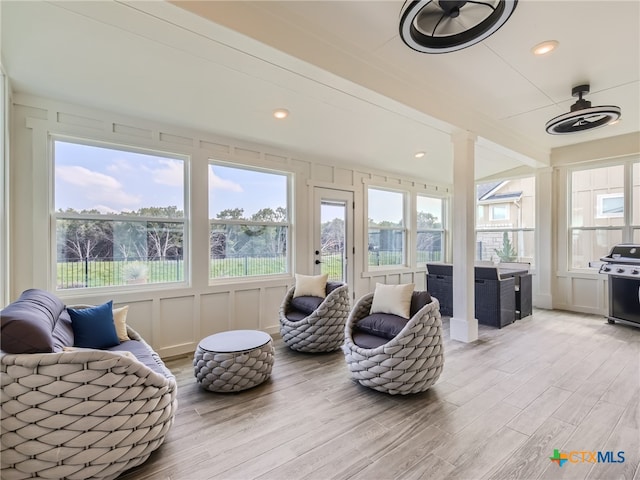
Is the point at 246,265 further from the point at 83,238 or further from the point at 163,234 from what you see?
the point at 83,238

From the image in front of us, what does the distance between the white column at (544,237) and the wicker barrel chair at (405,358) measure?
13.9 ft

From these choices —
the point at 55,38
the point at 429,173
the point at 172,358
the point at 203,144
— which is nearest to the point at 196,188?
the point at 203,144

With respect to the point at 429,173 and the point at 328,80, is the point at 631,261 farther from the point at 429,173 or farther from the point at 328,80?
the point at 328,80

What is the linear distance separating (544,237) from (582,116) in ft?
9.44

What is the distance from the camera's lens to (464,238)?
149 inches

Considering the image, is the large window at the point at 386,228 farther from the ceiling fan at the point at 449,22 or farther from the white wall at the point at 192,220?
the ceiling fan at the point at 449,22

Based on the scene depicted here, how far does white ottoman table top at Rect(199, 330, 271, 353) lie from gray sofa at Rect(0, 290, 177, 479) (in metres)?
0.86

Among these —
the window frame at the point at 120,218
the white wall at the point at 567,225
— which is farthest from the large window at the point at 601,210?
the window frame at the point at 120,218

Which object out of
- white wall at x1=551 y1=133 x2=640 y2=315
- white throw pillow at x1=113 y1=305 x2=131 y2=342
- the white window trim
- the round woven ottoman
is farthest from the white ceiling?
the round woven ottoman

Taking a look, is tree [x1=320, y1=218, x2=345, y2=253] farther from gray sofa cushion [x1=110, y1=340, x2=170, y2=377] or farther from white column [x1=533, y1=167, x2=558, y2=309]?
white column [x1=533, y1=167, x2=558, y2=309]

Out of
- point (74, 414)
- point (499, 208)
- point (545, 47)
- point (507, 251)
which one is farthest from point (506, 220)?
point (74, 414)

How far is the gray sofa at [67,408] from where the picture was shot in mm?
1414

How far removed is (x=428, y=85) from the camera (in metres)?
3.13

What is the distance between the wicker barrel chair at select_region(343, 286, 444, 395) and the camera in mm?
2373
